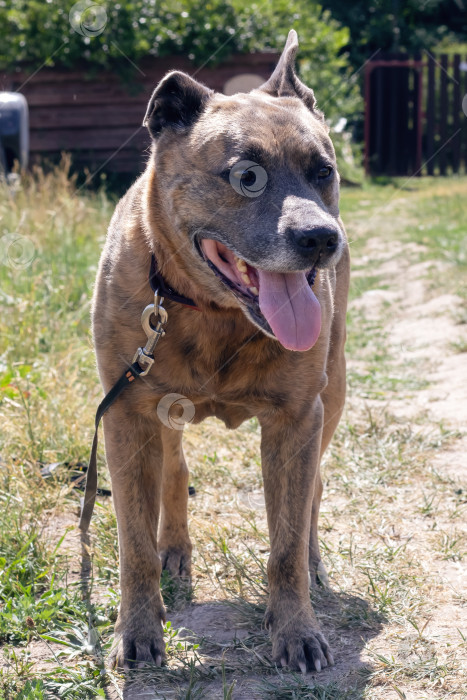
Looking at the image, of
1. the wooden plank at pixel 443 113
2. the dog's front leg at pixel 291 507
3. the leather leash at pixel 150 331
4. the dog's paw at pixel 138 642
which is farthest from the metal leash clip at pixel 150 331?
the wooden plank at pixel 443 113

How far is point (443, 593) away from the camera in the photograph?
3014 millimetres

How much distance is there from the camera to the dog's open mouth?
8.58 feet

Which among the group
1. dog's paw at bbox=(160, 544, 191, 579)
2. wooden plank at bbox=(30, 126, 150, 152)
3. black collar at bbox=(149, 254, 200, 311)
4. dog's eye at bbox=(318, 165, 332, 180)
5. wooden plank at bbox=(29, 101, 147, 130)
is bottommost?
dog's paw at bbox=(160, 544, 191, 579)

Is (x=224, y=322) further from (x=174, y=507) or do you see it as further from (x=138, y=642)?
(x=138, y=642)

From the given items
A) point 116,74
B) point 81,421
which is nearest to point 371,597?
point 81,421

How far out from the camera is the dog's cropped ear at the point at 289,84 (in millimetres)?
3225

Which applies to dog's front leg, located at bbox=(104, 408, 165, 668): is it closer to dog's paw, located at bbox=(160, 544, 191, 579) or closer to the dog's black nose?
dog's paw, located at bbox=(160, 544, 191, 579)

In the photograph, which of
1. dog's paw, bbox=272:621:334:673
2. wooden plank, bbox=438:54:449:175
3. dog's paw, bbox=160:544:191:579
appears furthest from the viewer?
wooden plank, bbox=438:54:449:175

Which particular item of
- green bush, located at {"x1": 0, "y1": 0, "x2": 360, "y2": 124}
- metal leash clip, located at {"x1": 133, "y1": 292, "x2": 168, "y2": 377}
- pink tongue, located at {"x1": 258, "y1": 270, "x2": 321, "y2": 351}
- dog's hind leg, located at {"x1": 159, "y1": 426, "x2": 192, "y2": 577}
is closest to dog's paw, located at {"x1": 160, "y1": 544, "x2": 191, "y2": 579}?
dog's hind leg, located at {"x1": 159, "y1": 426, "x2": 192, "y2": 577}

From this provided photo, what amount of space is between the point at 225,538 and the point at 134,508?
2.62ft

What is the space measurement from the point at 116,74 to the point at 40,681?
10.6m

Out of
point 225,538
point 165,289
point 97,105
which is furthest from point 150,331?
point 97,105

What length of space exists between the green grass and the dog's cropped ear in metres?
1.65

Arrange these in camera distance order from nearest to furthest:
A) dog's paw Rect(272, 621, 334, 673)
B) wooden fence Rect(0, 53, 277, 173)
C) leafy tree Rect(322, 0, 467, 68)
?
1. dog's paw Rect(272, 621, 334, 673)
2. wooden fence Rect(0, 53, 277, 173)
3. leafy tree Rect(322, 0, 467, 68)
